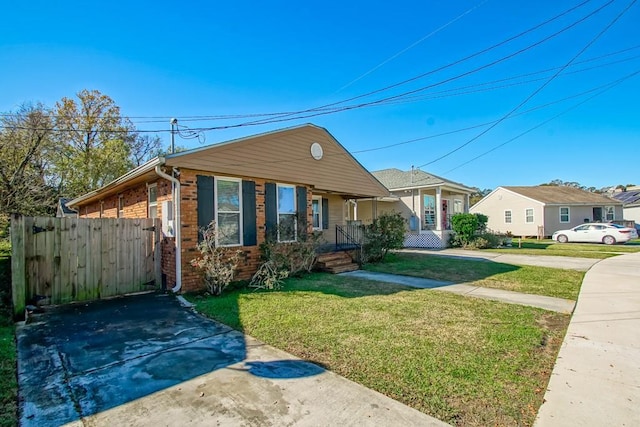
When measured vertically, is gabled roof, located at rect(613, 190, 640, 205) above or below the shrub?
above

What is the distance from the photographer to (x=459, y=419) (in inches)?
95.9

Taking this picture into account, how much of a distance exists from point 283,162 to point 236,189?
179 cm

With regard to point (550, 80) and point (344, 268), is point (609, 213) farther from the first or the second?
point (344, 268)

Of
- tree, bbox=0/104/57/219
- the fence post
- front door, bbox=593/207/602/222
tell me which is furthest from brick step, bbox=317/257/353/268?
front door, bbox=593/207/602/222

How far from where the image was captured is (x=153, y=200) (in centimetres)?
846

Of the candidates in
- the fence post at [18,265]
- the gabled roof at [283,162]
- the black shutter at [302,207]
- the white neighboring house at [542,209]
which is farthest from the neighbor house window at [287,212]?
the white neighboring house at [542,209]

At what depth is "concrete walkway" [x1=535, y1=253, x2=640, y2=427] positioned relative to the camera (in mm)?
2502

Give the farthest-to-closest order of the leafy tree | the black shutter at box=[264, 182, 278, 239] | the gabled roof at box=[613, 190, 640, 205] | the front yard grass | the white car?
1. the gabled roof at box=[613, 190, 640, 205]
2. the white car
3. the leafy tree
4. the black shutter at box=[264, 182, 278, 239]
5. the front yard grass

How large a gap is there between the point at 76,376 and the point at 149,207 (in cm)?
616

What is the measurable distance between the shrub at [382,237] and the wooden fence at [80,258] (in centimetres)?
709

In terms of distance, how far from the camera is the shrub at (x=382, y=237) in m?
11.8

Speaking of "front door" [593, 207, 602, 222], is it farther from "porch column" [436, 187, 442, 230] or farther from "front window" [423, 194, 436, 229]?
"porch column" [436, 187, 442, 230]

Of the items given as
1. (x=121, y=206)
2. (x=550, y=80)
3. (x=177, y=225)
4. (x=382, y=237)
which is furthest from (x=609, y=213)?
(x=121, y=206)

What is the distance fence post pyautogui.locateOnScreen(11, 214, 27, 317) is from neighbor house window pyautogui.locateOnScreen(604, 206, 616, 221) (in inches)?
1487
